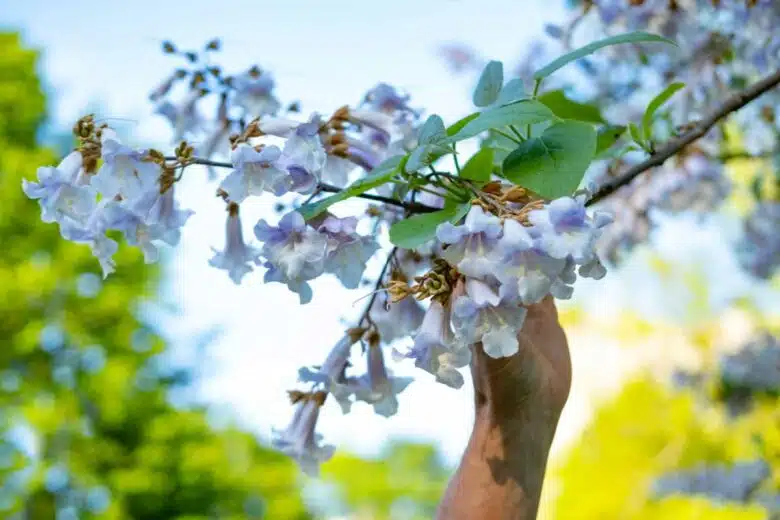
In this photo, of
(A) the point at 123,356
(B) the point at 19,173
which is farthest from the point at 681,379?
(A) the point at 123,356

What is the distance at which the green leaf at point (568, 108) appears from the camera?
98 cm

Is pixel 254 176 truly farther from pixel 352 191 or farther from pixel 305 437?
pixel 305 437

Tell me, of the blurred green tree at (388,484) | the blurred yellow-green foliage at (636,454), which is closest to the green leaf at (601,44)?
the blurred yellow-green foliage at (636,454)

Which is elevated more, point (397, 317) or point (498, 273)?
point (397, 317)

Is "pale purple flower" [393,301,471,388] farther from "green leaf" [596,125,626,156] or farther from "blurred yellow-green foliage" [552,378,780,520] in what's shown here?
"blurred yellow-green foliage" [552,378,780,520]

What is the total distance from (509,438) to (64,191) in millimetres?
489

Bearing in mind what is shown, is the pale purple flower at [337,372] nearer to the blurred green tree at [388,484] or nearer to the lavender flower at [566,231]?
the lavender flower at [566,231]

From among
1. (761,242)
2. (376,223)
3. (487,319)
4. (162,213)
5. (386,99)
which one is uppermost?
(761,242)

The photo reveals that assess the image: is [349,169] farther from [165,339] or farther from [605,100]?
[165,339]

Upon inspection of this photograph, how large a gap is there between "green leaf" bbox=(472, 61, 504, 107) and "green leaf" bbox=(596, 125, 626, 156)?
0.80 feet

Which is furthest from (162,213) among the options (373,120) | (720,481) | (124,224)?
(720,481)

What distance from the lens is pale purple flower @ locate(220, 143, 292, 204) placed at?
0.71 meters

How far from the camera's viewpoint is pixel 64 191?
798mm

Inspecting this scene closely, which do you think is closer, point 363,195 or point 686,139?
point 363,195
